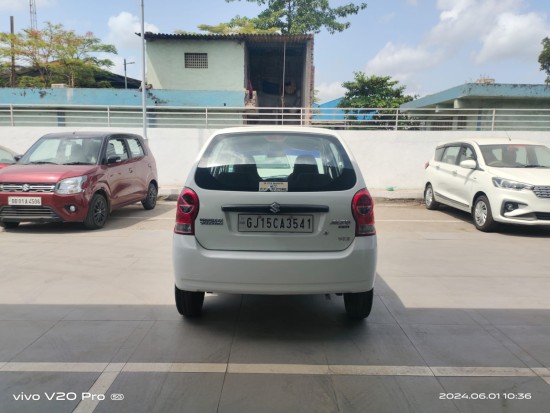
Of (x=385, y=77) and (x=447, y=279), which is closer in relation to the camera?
(x=447, y=279)

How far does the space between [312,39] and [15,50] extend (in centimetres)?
1751

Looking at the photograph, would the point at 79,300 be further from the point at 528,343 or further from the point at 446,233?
the point at 446,233

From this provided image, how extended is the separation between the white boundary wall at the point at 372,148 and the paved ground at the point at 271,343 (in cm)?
794

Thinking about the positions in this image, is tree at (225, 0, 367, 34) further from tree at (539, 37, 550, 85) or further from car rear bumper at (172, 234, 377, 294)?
car rear bumper at (172, 234, 377, 294)

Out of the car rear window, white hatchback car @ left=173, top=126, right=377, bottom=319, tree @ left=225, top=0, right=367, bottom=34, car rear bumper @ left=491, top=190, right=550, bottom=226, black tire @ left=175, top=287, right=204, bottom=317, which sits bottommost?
black tire @ left=175, top=287, right=204, bottom=317

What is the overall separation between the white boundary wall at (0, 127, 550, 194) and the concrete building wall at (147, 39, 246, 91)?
7.30 meters

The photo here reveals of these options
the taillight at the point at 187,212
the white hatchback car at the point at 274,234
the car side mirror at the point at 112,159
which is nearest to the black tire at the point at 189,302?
the white hatchback car at the point at 274,234

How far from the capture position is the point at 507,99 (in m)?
17.0

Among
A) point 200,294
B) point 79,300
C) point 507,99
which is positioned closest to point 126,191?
point 79,300

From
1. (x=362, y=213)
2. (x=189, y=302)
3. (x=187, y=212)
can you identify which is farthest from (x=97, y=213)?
(x=362, y=213)

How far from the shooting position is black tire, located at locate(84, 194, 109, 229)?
289 inches

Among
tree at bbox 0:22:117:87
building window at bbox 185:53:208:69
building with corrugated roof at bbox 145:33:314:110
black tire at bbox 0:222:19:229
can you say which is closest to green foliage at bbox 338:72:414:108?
building with corrugated roof at bbox 145:33:314:110

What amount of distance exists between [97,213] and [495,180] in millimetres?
6979

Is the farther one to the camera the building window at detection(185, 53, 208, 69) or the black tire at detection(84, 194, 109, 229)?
the building window at detection(185, 53, 208, 69)
